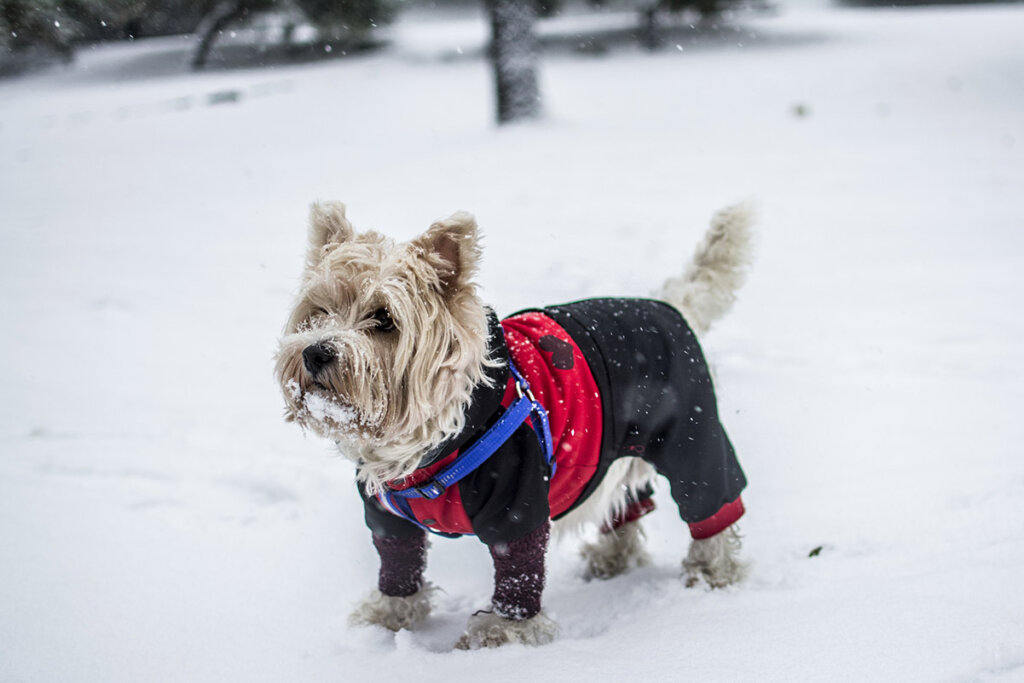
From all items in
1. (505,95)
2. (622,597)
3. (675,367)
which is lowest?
(622,597)

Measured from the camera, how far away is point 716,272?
3.53 m

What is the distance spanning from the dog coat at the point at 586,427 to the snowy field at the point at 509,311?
1.70ft

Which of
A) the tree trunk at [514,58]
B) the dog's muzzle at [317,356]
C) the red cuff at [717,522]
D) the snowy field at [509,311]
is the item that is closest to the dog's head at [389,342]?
the dog's muzzle at [317,356]

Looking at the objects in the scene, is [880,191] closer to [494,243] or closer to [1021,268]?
[1021,268]

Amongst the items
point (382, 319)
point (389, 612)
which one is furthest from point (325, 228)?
point (389, 612)

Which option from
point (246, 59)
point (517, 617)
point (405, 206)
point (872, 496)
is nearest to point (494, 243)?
point (405, 206)

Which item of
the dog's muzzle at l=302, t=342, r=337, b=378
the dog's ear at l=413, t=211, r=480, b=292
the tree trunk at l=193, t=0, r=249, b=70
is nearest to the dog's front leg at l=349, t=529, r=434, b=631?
the dog's muzzle at l=302, t=342, r=337, b=378

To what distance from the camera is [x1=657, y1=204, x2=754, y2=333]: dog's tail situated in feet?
11.2

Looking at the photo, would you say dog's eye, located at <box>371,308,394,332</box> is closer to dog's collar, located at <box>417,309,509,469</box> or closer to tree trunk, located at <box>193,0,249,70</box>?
dog's collar, located at <box>417,309,509,469</box>

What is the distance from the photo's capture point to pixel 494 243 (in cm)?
684

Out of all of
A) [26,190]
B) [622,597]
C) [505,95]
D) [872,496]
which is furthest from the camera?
[505,95]

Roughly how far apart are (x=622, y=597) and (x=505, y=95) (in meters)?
9.26

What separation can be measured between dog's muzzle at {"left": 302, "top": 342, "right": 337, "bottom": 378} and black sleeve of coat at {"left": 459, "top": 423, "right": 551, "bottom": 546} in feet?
2.08

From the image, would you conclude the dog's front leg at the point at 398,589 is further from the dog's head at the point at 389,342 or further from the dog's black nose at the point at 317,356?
the dog's black nose at the point at 317,356
